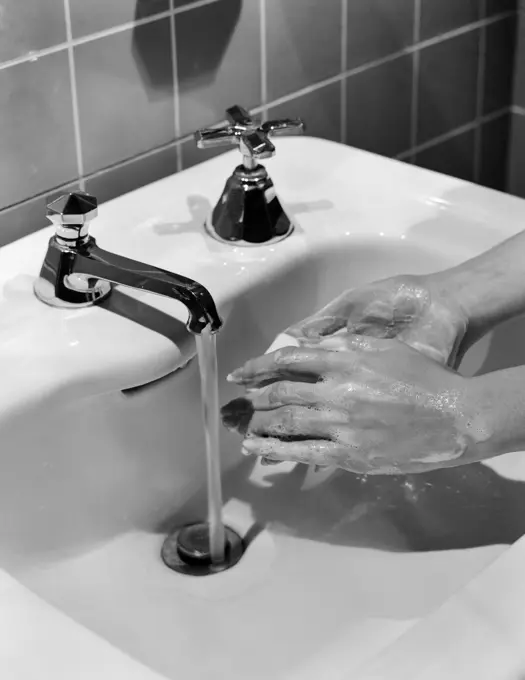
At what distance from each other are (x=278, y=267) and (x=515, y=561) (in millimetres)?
330

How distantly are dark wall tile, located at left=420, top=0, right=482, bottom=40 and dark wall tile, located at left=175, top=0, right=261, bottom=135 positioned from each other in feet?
0.82

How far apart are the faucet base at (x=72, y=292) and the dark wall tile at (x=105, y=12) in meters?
0.20

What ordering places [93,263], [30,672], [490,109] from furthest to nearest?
1. [490,109]
2. [93,263]
3. [30,672]

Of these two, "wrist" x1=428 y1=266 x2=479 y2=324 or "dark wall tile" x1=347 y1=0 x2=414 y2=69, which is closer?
"wrist" x1=428 y1=266 x2=479 y2=324

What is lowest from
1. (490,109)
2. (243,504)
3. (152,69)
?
(243,504)

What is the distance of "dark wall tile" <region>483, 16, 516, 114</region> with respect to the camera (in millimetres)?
1157

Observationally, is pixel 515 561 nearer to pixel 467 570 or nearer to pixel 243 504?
pixel 467 570

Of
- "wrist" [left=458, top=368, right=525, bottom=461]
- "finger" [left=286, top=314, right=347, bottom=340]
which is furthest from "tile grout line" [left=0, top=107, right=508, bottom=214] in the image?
"wrist" [left=458, top=368, right=525, bottom=461]

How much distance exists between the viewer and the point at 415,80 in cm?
107

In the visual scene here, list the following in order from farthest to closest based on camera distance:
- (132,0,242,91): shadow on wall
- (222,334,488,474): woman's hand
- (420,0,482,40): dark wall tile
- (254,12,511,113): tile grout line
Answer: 1. (420,0,482,40): dark wall tile
2. (254,12,511,113): tile grout line
3. (132,0,242,91): shadow on wall
4. (222,334,488,474): woman's hand

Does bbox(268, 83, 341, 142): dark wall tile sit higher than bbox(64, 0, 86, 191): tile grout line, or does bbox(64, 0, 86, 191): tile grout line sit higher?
bbox(64, 0, 86, 191): tile grout line

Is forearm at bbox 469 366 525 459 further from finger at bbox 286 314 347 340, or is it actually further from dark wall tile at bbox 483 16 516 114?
dark wall tile at bbox 483 16 516 114

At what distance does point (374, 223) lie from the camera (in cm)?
77

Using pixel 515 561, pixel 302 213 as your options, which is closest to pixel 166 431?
pixel 302 213
